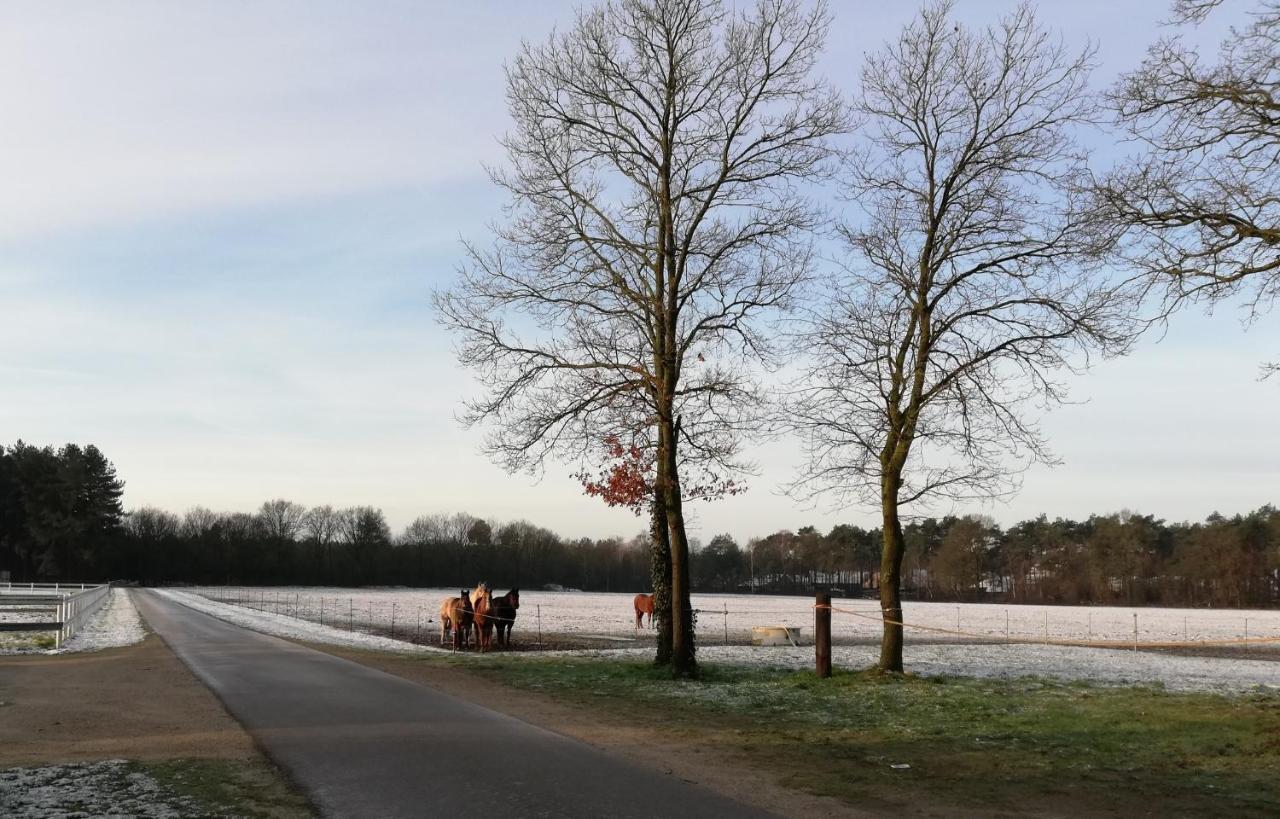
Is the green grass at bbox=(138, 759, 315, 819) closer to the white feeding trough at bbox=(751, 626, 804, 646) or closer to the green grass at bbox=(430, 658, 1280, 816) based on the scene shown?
the green grass at bbox=(430, 658, 1280, 816)

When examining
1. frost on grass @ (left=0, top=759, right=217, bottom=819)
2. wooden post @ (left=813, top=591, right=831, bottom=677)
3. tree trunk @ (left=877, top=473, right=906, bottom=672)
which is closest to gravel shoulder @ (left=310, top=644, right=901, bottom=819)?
frost on grass @ (left=0, top=759, right=217, bottom=819)

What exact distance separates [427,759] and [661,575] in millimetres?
10911

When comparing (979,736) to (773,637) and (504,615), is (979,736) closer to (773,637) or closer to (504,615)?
(773,637)

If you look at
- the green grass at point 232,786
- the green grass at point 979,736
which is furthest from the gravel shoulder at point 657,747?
the green grass at point 232,786

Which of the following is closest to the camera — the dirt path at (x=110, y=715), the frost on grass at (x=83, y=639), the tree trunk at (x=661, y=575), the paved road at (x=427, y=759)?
the paved road at (x=427, y=759)

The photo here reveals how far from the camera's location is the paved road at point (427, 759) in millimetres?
7777

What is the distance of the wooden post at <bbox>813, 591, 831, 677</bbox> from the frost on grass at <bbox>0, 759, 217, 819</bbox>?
1132 centimetres

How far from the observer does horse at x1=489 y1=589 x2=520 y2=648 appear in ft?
92.6

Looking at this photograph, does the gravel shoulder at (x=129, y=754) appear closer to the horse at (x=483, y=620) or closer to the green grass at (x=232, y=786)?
the green grass at (x=232, y=786)

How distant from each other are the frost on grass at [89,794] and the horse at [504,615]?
62.0 feet

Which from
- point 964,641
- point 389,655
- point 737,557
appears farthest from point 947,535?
point 389,655

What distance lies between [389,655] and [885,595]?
39.4 feet

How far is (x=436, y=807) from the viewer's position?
7.65 m

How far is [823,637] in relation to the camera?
57.7ft
